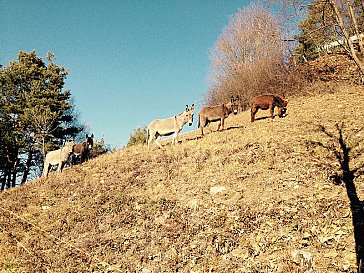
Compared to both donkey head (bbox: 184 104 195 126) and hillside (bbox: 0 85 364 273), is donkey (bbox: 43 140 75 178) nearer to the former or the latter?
hillside (bbox: 0 85 364 273)

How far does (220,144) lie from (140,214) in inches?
263

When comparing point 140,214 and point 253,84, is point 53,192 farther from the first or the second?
point 253,84

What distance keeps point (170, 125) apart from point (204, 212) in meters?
9.70

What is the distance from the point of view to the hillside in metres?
6.82

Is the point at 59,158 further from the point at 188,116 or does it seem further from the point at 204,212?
the point at 204,212

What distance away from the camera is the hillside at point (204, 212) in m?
6.82

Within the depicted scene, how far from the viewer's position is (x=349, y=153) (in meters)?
10.8

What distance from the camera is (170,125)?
18.2 meters

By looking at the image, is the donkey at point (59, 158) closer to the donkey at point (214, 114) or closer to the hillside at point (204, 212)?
the hillside at point (204, 212)

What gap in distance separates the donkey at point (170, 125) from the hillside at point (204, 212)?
8.88 ft

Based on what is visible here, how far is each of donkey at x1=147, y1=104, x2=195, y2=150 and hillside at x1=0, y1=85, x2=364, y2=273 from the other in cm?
271

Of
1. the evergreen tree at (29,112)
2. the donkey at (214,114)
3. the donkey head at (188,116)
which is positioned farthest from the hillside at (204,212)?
the evergreen tree at (29,112)

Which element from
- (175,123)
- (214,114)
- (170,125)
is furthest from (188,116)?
(214,114)

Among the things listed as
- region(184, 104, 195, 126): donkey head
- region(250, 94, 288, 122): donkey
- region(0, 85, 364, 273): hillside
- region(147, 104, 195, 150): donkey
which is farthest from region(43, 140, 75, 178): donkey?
region(250, 94, 288, 122): donkey
